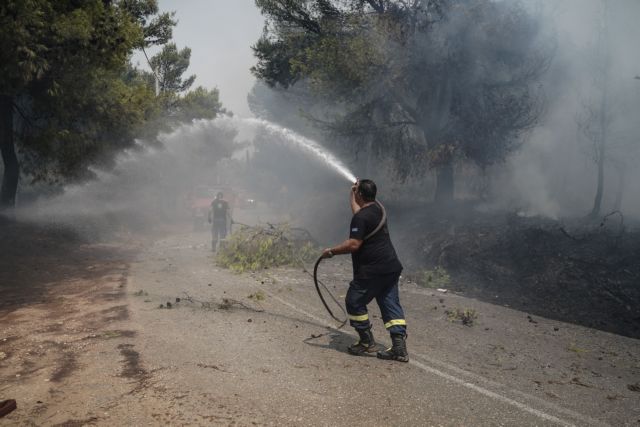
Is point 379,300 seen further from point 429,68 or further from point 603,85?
point 603,85

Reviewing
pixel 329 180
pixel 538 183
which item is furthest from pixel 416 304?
pixel 329 180

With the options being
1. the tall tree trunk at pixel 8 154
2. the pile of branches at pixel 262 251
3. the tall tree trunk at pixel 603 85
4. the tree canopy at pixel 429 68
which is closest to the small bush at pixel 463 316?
the pile of branches at pixel 262 251

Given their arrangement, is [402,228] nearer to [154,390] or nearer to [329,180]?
[154,390]

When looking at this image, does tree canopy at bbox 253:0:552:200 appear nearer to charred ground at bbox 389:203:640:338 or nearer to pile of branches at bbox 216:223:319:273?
charred ground at bbox 389:203:640:338

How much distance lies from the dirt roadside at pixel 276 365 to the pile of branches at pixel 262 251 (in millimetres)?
2735

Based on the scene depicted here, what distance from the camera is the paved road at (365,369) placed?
3.85 m

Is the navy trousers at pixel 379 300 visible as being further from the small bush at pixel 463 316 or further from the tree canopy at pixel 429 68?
the tree canopy at pixel 429 68

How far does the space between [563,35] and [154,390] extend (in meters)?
22.2

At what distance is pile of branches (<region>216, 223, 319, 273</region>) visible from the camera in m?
11.5

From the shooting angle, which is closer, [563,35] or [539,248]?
[539,248]

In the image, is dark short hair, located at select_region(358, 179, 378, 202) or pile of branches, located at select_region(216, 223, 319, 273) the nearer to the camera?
dark short hair, located at select_region(358, 179, 378, 202)

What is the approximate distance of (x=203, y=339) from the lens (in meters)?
5.62

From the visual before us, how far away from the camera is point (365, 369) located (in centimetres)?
483

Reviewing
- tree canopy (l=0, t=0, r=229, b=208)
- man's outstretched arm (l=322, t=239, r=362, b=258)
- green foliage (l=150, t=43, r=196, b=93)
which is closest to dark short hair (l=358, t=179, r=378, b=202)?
man's outstretched arm (l=322, t=239, r=362, b=258)
